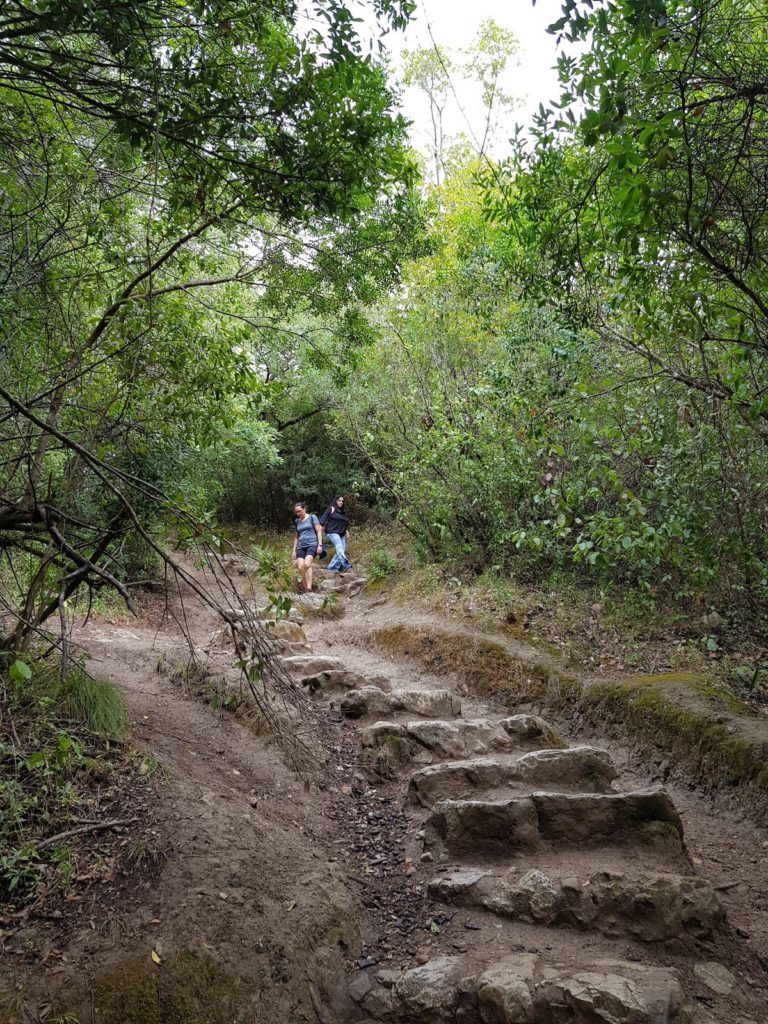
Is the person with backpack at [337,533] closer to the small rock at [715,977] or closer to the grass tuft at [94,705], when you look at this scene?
the grass tuft at [94,705]

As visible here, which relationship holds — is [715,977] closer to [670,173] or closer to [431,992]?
[431,992]

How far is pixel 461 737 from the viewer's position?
5.40m

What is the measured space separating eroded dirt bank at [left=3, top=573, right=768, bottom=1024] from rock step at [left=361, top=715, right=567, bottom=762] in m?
0.02

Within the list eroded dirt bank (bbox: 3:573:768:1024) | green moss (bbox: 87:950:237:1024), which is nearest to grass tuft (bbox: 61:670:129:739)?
eroded dirt bank (bbox: 3:573:768:1024)

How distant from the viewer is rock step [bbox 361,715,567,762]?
534 cm

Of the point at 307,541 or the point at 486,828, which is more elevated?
the point at 307,541

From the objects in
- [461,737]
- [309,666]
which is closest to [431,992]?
[461,737]

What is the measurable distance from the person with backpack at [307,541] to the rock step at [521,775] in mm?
7277

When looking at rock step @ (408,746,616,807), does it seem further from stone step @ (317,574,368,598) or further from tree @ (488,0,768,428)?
stone step @ (317,574,368,598)

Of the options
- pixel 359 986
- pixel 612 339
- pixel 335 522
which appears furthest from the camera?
pixel 335 522

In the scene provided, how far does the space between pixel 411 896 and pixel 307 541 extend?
8507mm

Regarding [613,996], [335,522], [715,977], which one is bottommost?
[715,977]

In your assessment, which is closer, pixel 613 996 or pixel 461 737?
pixel 613 996

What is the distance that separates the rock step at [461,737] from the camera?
5.34m
